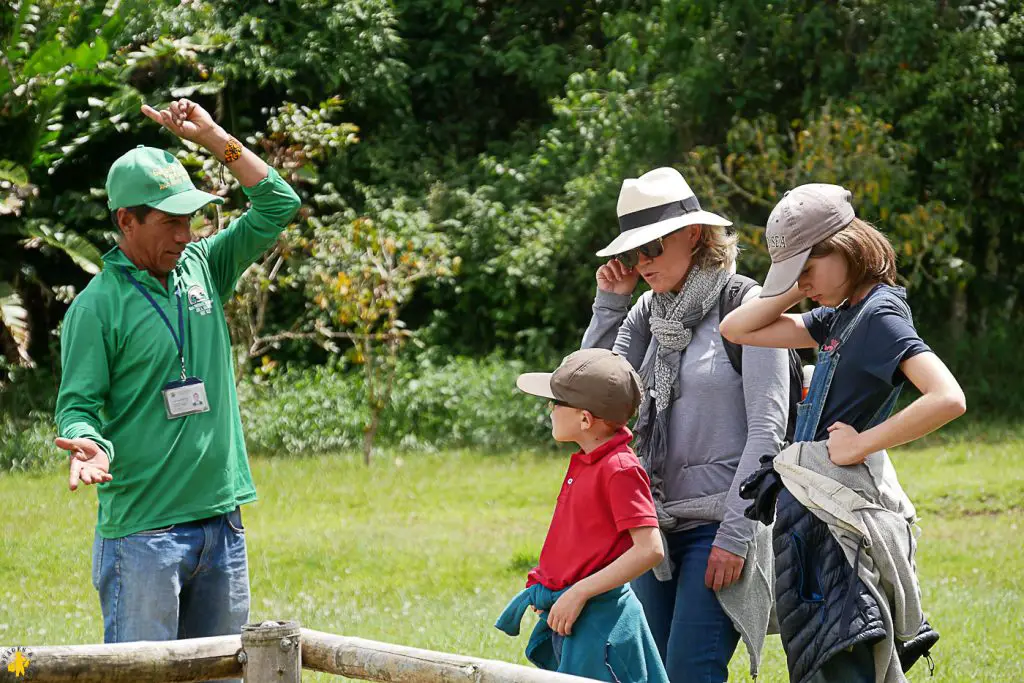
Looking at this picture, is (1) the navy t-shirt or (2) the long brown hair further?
(2) the long brown hair

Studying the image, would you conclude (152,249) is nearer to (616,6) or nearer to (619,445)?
(619,445)

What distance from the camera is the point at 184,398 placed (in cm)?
395

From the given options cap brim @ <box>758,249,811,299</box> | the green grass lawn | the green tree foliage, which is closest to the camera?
cap brim @ <box>758,249,811,299</box>

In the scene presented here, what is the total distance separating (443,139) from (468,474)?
6.44 metres

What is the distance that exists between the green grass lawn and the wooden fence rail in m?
2.61

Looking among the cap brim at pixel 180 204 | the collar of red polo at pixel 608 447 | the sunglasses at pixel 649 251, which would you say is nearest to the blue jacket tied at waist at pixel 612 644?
the collar of red polo at pixel 608 447

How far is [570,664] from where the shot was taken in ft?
11.6

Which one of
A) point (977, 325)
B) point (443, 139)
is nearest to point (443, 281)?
point (443, 139)

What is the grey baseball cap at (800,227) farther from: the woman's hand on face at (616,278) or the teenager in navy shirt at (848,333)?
the woman's hand on face at (616,278)

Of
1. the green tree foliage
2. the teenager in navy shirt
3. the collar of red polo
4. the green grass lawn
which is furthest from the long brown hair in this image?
the green tree foliage

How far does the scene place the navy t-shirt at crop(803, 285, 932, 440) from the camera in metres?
3.37

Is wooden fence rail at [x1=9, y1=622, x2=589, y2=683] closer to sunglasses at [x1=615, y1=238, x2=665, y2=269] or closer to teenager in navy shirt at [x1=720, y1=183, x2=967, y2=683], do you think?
teenager in navy shirt at [x1=720, y1=183, x2=967, y2=683]

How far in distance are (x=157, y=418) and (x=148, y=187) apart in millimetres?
665

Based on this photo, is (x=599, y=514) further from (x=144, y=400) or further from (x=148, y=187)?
(x=148, y=187)
